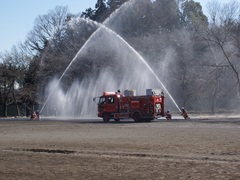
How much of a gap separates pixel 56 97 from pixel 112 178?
176ft

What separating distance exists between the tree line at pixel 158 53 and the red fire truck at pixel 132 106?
1636 centimetres

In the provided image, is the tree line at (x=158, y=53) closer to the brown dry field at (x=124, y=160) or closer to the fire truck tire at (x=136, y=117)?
the fire truck tire at (x=136, y=117)

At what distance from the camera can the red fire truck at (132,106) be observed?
44125 mm

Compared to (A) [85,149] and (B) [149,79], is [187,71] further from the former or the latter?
(A) [85,149]

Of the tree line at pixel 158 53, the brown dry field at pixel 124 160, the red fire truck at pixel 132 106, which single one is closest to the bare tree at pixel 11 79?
the tree line at pixel 158 53

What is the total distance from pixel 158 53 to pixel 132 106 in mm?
22395

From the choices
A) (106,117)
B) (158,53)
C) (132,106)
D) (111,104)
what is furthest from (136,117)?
(158,53)

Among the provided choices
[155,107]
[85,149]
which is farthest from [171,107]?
[85,149]

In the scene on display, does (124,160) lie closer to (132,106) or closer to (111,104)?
(132,106)

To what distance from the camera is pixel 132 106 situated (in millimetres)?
44969

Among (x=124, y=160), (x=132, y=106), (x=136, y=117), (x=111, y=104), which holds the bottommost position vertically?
(x=124, y=160)

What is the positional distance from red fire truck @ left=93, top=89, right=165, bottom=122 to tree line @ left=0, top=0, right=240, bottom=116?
53.7 ft

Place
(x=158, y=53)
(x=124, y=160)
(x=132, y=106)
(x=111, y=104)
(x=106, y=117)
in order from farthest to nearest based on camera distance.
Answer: (x=158, y=53), (x=106, y=117), (x=111, y=104), (x=132, y=106), (x=124, y=160)

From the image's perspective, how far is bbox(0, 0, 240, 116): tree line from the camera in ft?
205
